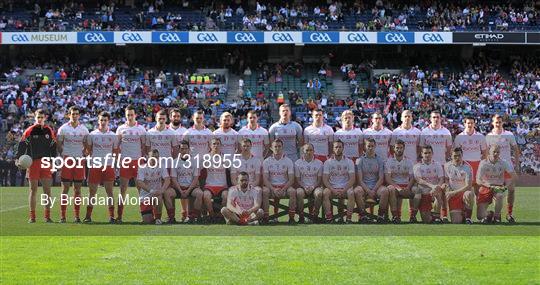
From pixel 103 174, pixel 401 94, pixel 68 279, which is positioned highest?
pixel 401 94

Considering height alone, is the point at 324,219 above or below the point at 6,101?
below

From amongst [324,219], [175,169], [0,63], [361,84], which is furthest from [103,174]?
[0,63]

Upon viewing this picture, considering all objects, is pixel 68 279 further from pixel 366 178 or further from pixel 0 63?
pixel 0 63

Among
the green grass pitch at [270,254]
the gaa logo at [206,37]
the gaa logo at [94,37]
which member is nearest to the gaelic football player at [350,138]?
the green grass pitch at [270,254]

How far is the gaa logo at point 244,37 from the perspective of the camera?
4075cm

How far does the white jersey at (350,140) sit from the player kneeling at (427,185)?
1.18m

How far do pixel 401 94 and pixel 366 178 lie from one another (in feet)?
78.5

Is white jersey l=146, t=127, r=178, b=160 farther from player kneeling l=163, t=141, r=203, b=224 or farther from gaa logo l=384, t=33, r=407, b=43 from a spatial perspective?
gaa logo l=384, t=33, r=407, b=43

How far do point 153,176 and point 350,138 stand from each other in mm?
3376

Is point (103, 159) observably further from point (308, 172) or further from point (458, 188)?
point (458, 188)

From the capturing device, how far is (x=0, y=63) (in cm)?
4312

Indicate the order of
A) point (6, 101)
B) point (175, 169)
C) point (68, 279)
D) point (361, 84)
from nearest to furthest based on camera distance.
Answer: point (68, 279) < point (175, 169) < point (6, 101) < point (361, 84)

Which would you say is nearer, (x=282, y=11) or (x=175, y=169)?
(x=175, y=169)

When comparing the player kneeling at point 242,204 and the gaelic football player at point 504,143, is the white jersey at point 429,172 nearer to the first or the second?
the gaelic football player at point 504,143
